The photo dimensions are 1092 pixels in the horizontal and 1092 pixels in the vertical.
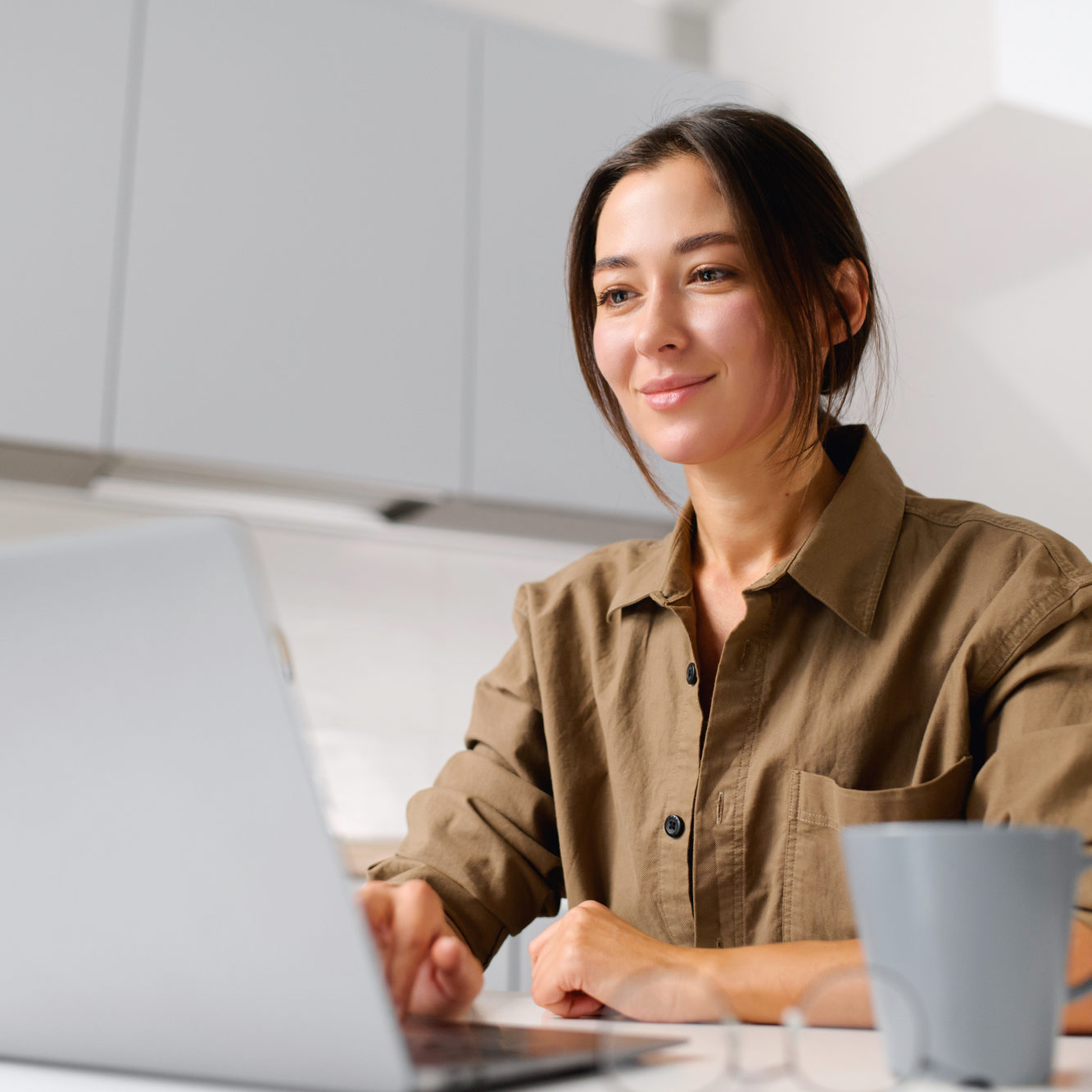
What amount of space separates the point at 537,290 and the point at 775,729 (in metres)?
1.74

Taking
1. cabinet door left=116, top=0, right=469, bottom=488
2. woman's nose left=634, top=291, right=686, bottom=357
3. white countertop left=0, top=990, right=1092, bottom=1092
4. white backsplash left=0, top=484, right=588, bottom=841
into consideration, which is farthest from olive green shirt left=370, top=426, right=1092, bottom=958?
white backsplash left=0, top=484, right=588, bottom=841

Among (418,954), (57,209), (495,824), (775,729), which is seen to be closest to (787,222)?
(775,729)

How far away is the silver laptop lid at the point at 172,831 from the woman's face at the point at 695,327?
82cm

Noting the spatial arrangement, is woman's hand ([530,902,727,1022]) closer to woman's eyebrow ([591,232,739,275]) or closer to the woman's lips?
the woman's lips

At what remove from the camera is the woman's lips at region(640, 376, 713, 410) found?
4.07 ft

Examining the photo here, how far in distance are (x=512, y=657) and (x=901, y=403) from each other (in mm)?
1970

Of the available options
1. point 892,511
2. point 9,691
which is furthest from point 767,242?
point 9,691

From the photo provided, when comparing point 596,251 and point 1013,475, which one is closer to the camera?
point 596,251

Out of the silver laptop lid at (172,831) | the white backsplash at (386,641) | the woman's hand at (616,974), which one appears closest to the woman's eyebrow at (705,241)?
the woman's hand at (616,974)

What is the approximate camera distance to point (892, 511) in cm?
120

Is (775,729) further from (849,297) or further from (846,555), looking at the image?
(849,297)

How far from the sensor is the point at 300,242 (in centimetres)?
246

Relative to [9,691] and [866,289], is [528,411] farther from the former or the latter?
[9,691]

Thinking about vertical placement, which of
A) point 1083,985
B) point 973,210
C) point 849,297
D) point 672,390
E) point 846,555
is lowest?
point 1083,985
